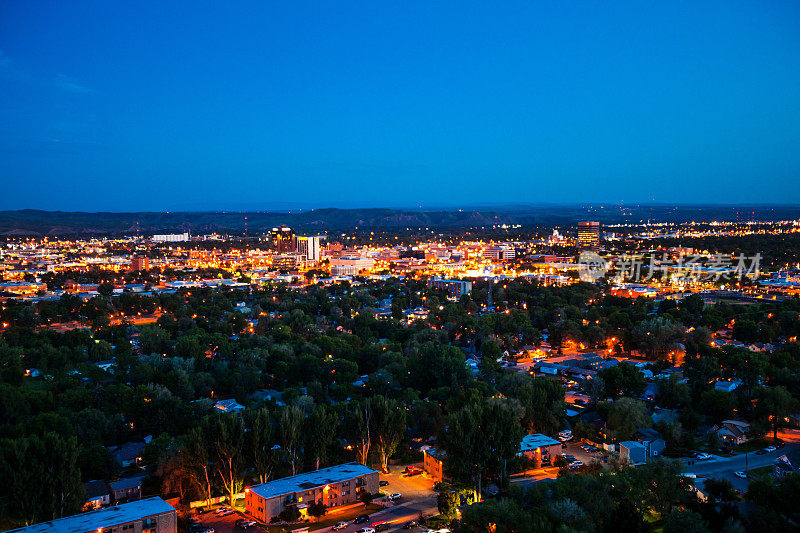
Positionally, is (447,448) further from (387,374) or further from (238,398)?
(238,398)

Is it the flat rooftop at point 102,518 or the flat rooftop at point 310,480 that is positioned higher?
the flat rooftop at point 102,518

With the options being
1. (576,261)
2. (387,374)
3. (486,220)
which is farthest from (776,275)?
(486,220)

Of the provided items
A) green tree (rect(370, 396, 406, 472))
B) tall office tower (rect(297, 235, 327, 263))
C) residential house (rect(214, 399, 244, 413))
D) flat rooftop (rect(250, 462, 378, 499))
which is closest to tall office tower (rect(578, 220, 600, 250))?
tall office tower (rect(297, 235, 327, 263))

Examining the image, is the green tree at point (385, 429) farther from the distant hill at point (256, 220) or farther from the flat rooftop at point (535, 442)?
the distant hill at point (256, 220)

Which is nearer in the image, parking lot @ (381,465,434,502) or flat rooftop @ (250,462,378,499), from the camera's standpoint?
flat rooftop @ (250,462,378,499)

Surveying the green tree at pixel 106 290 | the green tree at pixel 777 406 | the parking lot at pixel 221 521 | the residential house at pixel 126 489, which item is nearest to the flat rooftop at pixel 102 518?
Answer: the parking lot at pixel 221 521

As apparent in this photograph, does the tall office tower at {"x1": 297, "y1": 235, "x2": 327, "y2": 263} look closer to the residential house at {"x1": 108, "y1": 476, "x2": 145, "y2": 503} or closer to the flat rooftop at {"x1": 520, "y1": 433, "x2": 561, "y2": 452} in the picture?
the flat rooftop at {"x1": 520, "y1": 433, "x2": 561, "y2": 452}

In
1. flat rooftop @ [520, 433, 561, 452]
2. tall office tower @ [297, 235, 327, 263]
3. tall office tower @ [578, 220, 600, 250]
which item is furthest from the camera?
tall office tower @ [578, 220, 600, 250]
